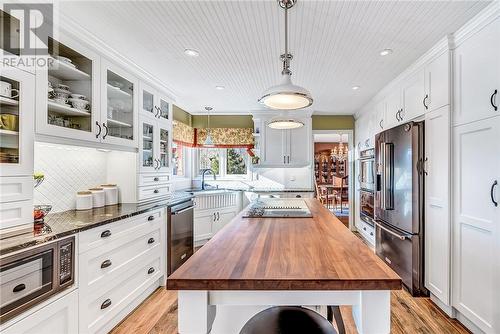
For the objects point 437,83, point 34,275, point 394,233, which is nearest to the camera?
point 34,275

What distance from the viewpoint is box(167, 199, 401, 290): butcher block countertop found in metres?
0.90

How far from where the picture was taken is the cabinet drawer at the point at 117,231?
1.72m

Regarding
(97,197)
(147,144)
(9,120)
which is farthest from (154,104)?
(9,120)

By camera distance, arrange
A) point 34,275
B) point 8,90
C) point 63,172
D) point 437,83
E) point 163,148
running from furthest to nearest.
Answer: point 163,148 → point 437,83 → point 63,172 → point 8,90 → point 34,275

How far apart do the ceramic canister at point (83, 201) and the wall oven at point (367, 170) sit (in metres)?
3.63

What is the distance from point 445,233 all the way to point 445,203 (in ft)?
0.87

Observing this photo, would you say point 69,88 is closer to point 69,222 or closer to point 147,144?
point 147,144

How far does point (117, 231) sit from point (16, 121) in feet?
3.30

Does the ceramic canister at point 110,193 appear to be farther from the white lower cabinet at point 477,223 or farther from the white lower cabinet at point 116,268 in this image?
the white lower cabinet at point 477,223

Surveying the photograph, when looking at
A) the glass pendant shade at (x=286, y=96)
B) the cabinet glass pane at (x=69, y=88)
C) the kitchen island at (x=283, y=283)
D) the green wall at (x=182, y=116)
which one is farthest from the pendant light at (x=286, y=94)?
the green wall at (x=182, y=116)

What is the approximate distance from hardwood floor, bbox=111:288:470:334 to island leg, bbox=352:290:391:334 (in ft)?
4.40

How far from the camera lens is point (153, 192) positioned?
117 inches

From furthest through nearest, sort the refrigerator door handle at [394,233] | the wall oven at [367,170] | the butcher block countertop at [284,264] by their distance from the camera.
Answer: the wall oven at [367,170], the refrigerator door handle at [394,233], the butcher block countertop at [284,264]

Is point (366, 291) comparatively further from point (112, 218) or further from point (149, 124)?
point (149, 124)
